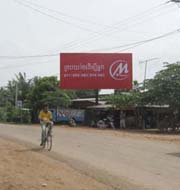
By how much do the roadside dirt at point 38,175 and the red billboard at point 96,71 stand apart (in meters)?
36.7

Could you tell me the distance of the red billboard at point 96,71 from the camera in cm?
5366

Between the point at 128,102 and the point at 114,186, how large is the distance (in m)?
36.5

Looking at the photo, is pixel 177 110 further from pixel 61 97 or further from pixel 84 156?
pixel 84 156

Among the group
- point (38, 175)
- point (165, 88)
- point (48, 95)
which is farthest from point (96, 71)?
point (38, 175)

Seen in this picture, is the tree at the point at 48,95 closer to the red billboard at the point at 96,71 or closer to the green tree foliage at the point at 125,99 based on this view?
the red billboard at the point at 96,71

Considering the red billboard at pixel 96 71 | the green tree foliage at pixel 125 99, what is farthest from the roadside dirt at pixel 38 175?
the red billboard at pixel 96 71

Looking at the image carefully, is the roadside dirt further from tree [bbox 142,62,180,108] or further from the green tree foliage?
the green tree foliage

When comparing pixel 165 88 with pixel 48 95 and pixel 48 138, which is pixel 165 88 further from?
pixel 48 138

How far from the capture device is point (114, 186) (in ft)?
38.8

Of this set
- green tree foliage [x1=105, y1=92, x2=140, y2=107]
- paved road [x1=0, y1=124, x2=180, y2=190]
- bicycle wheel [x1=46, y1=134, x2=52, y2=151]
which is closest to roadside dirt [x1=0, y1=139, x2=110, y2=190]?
paved road [x1=0, y1=124, x2=180, y2=190]

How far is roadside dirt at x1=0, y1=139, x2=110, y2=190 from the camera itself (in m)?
11.4

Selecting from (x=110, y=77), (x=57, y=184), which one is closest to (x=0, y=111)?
(x=110, y=77)

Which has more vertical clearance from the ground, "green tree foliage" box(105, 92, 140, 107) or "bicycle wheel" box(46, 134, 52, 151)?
"green tree foliage" box(105, 92, 140, 107)

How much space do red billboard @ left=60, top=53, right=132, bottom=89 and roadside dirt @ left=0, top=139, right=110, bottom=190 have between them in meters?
36.7
